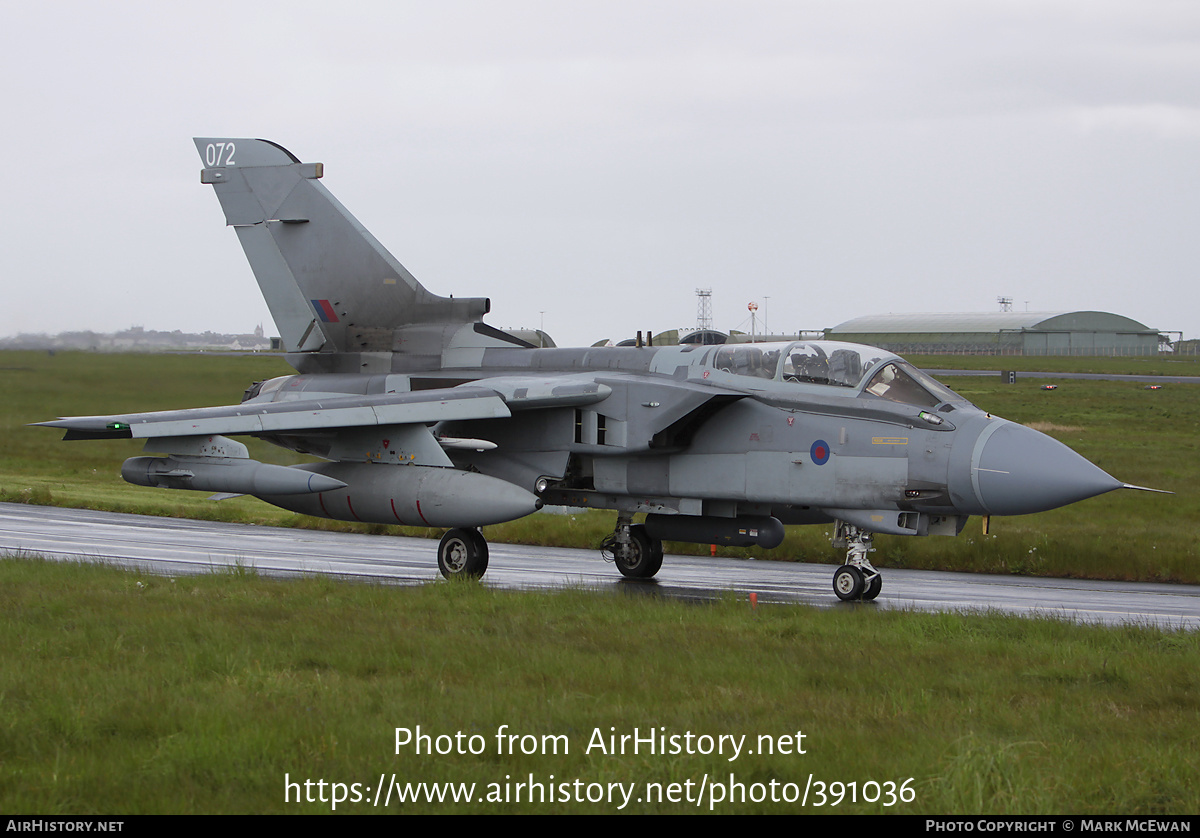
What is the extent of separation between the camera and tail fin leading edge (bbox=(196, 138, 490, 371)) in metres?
17.6

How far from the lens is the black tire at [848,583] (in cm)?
1345

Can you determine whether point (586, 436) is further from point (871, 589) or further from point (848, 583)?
point (871, 589)

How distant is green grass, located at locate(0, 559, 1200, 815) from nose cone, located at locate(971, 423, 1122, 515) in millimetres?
1831

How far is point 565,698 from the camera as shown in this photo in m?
7.31

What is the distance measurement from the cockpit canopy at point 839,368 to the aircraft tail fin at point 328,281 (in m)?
4.22

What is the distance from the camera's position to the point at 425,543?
20969mm

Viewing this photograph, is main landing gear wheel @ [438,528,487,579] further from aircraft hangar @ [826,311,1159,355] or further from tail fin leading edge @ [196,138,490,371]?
aircraft hangar @ [826,311,1159,355]

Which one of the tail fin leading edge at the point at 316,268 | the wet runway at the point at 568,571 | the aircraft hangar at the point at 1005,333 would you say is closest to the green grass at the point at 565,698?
the wet runway at the point at 568,571

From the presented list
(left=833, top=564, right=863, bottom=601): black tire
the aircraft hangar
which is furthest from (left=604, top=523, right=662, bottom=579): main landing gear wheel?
the aircraft hangar

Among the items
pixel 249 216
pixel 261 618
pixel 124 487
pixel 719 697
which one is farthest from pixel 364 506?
pixel 124 487

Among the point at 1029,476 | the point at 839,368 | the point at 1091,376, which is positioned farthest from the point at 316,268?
the point at 1091,376

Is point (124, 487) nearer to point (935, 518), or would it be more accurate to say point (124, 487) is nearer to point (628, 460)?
point (628, 460)

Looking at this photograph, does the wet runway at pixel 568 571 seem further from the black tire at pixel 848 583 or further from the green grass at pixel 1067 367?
the green grass at pixel 1067 367

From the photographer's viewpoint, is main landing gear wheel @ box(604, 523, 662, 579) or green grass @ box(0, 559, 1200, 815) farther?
main landing gear wheel @ box(604, 523, 662, 579)
